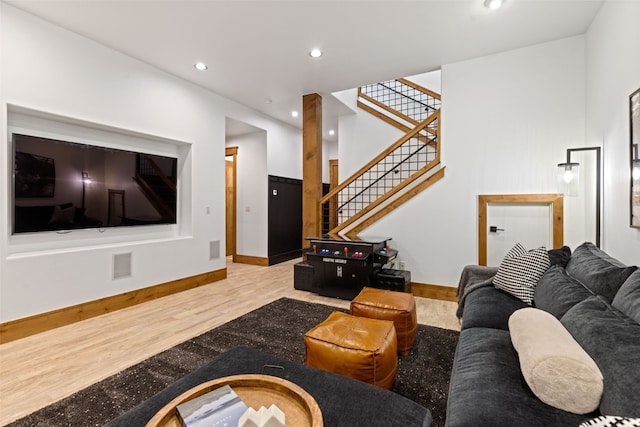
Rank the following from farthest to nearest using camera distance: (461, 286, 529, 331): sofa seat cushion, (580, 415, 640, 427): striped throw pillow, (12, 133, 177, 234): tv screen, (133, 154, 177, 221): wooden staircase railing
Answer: (133, 154, 177, 221): wooden staircase railing → (12, 133, 177, 234): tv screen → (461, 286, 529, 331): sofa seat cushion → (580, 415, 640, 427): striped throw pillow

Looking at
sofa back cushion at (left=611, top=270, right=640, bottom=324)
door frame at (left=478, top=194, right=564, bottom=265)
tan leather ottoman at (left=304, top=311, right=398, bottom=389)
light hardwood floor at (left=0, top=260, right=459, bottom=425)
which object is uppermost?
door frame at (left=478, top=194, right=564, bottom=265)

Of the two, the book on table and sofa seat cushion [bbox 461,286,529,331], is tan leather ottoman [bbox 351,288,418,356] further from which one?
the book on table

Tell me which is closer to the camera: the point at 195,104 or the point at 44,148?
the point at 44,148

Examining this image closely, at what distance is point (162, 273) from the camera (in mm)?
3941

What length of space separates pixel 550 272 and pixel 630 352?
1230 millimetres

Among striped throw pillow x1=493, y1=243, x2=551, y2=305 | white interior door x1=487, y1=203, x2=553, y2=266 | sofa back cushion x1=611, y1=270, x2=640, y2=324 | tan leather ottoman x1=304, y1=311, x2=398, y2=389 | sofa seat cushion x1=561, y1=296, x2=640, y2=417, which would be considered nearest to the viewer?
sofa seat cushion x1=561, y1=296, x2=640, y2=417

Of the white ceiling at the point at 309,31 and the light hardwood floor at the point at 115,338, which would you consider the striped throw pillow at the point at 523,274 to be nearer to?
the light hardwood floor at the point at 115,338

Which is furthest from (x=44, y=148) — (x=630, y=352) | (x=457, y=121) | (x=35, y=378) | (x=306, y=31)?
(x=457, y=121)

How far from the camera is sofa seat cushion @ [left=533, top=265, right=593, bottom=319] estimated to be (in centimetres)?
154

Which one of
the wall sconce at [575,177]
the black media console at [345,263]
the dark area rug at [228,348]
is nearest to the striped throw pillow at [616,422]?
the dark area rug at [228,348]

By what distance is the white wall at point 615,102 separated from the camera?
2.17 meters

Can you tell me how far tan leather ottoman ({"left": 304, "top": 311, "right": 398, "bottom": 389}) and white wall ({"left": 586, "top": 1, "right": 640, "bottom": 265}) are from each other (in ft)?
6.30

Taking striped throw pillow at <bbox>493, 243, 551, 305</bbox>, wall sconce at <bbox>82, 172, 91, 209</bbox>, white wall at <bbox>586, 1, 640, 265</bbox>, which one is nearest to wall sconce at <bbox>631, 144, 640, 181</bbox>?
white wall at <bbox>586, 1, 640, 265</bbox>

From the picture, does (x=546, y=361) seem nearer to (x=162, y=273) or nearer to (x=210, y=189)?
(x=162, y=273)
